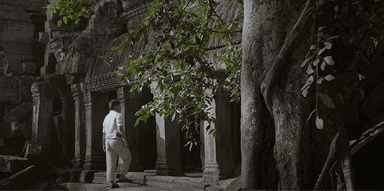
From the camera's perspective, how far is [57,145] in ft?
43.8

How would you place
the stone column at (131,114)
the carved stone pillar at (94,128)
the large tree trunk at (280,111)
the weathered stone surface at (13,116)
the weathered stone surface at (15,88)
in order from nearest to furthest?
the large tree trunk at (280,111), the stone column at (131,114), the carved stone pillar at (94,128), the weathered stone surface at (13,116), the weathered stone surface at (15,88)

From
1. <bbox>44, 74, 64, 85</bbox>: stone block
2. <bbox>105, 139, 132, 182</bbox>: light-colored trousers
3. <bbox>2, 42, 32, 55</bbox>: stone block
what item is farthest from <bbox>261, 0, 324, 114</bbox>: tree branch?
<bbox>2, 42, 32, 55</bbox>: stone block

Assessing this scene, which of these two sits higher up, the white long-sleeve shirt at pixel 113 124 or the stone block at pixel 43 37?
the stone block at pixel 43 37

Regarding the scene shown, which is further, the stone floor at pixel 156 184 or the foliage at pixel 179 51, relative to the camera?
the stone floor at pixel 156 184

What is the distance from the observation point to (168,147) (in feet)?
30.2

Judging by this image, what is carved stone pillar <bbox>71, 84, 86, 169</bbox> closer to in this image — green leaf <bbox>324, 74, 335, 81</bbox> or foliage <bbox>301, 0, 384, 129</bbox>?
foliage <bbox>301, 0, 384, 129</bbox>

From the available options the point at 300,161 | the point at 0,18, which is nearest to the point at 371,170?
the point at 300,161

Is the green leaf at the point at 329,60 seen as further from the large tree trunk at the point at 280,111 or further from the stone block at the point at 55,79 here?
the stone block at the point at 55,79

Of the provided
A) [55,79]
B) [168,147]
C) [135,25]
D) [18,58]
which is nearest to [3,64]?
[18,58]

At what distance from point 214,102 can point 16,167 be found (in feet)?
19.3

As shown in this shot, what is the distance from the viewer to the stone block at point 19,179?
1001cm

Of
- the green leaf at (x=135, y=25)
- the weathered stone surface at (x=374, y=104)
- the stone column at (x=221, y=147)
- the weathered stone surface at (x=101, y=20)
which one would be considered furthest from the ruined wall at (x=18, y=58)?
the weathered stone surface at (x=374, y=104)

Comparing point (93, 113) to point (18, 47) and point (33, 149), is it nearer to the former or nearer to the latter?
point (33, 149)

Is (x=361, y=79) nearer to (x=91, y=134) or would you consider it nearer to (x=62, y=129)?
(x=91, y=134)
